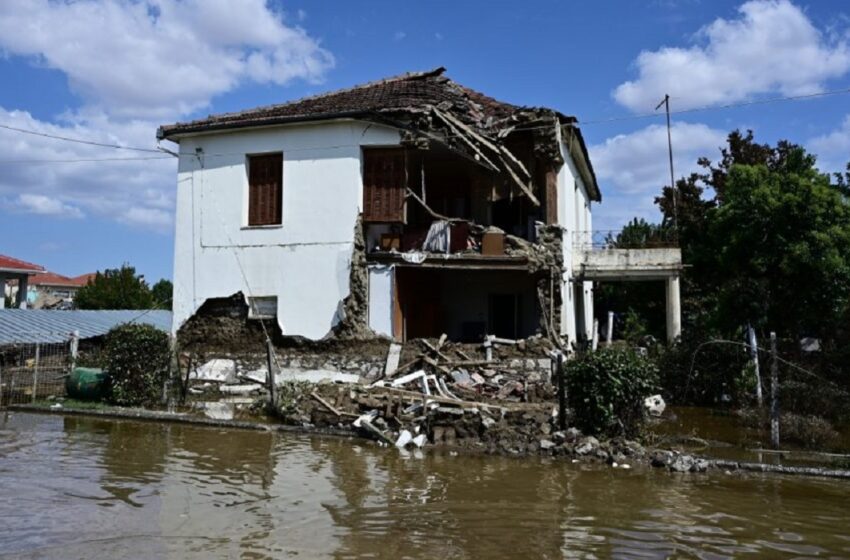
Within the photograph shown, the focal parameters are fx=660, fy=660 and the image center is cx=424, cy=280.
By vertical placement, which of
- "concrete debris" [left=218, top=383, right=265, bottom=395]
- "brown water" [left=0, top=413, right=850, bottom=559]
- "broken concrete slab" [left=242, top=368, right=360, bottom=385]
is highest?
"broken concrete slab" [left=242, top=368, right=360, bottom=385]

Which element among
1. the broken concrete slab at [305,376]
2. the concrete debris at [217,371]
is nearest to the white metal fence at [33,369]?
the concrete debris at [217,371]

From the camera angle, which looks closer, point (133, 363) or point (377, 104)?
point (133, 363)

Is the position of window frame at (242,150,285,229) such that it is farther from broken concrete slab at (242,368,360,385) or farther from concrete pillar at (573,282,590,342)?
concrete pillar at (573,282,590,342)

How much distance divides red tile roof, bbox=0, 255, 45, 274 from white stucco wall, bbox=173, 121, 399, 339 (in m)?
16.0

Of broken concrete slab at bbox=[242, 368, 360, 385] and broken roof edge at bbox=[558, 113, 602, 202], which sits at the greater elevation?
broken roof edge at bbox=[558, 113, 602, 202]

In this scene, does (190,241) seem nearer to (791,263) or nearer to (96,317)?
(96,317)

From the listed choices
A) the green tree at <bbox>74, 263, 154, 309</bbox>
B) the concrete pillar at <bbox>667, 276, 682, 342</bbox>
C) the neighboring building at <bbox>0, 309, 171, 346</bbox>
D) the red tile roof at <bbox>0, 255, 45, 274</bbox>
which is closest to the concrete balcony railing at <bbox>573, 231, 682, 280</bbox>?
the concrete pillar at <bbox>667, 276, 682, 342</bbox>

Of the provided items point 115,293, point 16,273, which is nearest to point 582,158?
point 16,273

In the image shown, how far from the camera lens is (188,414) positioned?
55.7 feet

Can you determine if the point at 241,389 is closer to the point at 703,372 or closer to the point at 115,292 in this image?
the point at 703,372

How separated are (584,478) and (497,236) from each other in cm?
1016

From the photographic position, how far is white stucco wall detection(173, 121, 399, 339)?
20125 mm

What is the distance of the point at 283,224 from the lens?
67.7ft

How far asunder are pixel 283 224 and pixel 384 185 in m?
3.41
